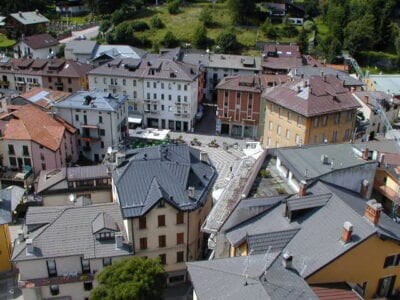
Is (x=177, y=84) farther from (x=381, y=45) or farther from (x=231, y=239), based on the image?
(x=381, y=45)

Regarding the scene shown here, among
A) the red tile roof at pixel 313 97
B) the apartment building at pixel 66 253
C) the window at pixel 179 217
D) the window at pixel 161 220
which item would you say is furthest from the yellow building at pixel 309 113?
the apartment building at pixel 66 253

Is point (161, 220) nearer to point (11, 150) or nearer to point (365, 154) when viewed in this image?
point (365, 154)

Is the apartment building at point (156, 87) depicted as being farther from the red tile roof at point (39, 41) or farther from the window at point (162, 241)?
the window at point (162, 241)

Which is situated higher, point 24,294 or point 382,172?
point 382,172

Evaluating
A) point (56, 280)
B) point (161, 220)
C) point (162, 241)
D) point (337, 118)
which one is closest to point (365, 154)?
point (161, 220)

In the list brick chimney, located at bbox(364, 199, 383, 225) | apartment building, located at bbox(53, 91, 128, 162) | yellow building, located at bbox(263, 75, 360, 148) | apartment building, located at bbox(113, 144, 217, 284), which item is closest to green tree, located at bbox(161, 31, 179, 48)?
apartment building, located at bbox(53, 91, 128, 162)

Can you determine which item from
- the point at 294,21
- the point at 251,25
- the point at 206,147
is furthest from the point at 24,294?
the point at 294,21
